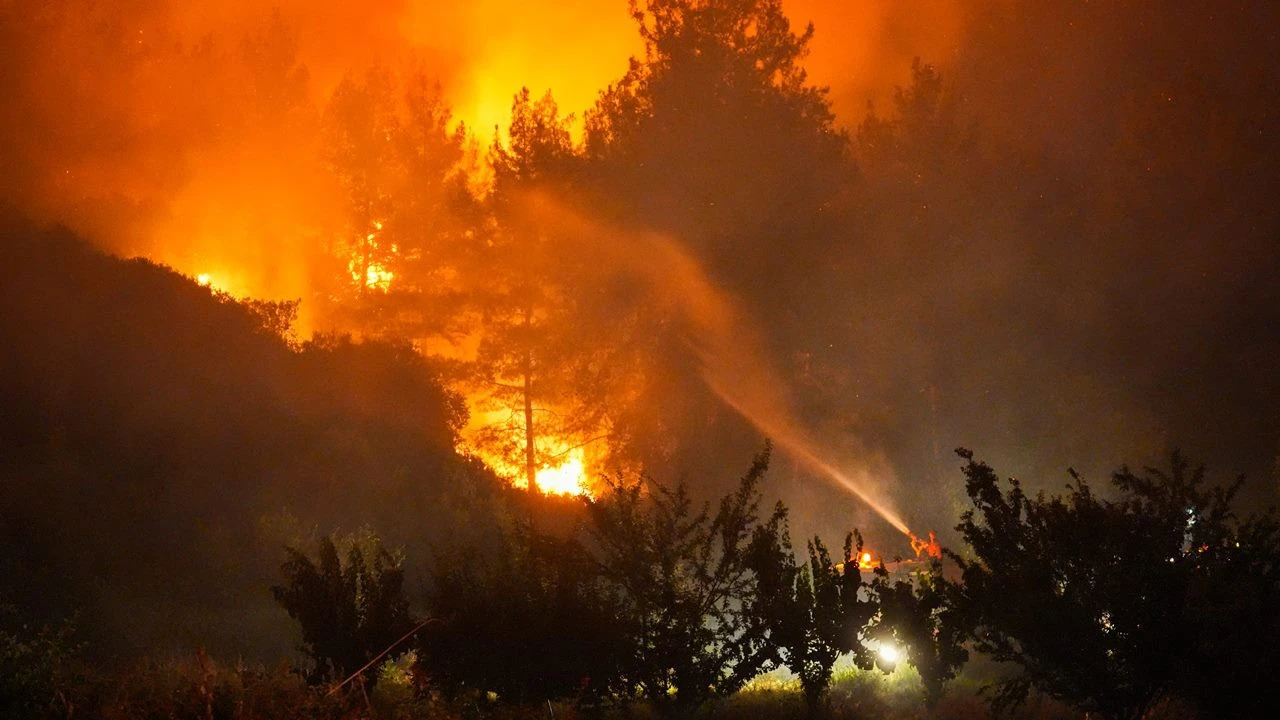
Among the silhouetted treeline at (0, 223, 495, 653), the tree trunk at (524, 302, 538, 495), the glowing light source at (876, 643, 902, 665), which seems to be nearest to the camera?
the glowing light source at (876, 643, 902, 665)

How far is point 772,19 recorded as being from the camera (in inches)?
1506

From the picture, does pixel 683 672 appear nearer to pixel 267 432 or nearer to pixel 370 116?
pixel 267 432

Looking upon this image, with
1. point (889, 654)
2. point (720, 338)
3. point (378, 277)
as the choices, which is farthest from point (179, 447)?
point (720, 338)

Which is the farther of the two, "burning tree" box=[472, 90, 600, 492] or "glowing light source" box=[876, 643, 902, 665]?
"burning tree" box=[472, 90, 600, 492]

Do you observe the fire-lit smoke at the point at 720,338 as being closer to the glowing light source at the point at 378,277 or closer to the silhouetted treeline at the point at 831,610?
the glowing light source at the point at 378,277

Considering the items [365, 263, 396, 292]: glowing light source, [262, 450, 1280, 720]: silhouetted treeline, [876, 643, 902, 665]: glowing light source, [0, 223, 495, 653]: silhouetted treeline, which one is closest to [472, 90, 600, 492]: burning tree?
[0, 223, 495, 653]: silhouetted treeline

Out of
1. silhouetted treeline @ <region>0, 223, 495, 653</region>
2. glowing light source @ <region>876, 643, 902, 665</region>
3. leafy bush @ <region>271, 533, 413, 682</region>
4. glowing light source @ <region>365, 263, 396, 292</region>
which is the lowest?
glowing light source @ <region>876, 643, 902, 665</region>

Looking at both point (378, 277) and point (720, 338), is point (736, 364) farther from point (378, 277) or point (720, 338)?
point (378, 277)

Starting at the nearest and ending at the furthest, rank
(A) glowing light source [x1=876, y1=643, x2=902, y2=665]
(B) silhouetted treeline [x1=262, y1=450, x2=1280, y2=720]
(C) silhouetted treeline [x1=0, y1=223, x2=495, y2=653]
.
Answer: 1. (B) silhouetted treeline [x1=262, y1=450, x2=1280, y2=720]
2. (A) glowing light source [x1=876, y1=643, x2=902, y2=665]
3. (C) silhouetted treeline [x1=0, y1=223, x2=495, y2=653]

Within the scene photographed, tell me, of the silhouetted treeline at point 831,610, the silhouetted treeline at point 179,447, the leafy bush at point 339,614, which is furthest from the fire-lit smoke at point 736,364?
the leafy bush at point 339,614

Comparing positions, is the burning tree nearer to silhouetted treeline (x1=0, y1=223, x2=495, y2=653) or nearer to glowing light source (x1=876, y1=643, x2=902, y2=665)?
silhouetted treeline (x1=0, y1=223, x2=495, y2=653)

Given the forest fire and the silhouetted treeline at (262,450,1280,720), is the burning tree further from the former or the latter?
the silhouetted treeline at (262,450,1280,720)

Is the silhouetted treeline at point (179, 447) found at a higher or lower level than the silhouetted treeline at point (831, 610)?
higher

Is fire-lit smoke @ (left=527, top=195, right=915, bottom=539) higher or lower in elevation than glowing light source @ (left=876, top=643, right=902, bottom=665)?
higher
